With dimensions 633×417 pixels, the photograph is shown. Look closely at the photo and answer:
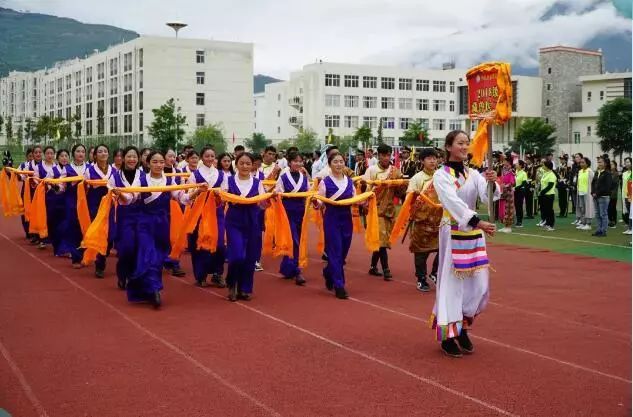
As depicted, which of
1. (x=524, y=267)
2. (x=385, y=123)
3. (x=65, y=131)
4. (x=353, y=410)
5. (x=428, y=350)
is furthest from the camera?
(x=385, y=123)

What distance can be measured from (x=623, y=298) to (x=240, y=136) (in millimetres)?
66547

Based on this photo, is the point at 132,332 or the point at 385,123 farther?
the point at 385,123

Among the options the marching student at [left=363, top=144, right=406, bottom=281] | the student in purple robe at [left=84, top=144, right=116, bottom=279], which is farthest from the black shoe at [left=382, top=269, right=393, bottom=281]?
the student in purple robe at [left=84, top=144, right=116, bottom=279]

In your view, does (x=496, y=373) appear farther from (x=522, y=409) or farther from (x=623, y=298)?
(x=623, y=298)

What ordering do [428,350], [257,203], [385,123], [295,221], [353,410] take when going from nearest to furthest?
[353,410] < [428,350] < [257,203] < [295,221] < [385,123]

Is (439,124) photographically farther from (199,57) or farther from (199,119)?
(199,57)

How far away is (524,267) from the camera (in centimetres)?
1258

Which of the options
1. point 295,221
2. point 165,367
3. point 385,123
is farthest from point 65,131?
point 165,367

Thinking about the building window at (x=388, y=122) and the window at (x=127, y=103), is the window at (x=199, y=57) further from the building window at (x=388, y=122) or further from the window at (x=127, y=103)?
the building window at (x=388, y=122)

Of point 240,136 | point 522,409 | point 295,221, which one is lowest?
point 522,409

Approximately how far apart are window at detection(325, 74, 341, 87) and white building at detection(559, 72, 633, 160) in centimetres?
2386

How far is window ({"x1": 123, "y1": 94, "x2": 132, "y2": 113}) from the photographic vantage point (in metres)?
73.6

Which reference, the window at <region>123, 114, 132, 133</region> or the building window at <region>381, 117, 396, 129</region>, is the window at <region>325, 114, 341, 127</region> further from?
the window at <region>123, 114, 132, 133</region>

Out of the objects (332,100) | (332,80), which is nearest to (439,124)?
(332,100)
